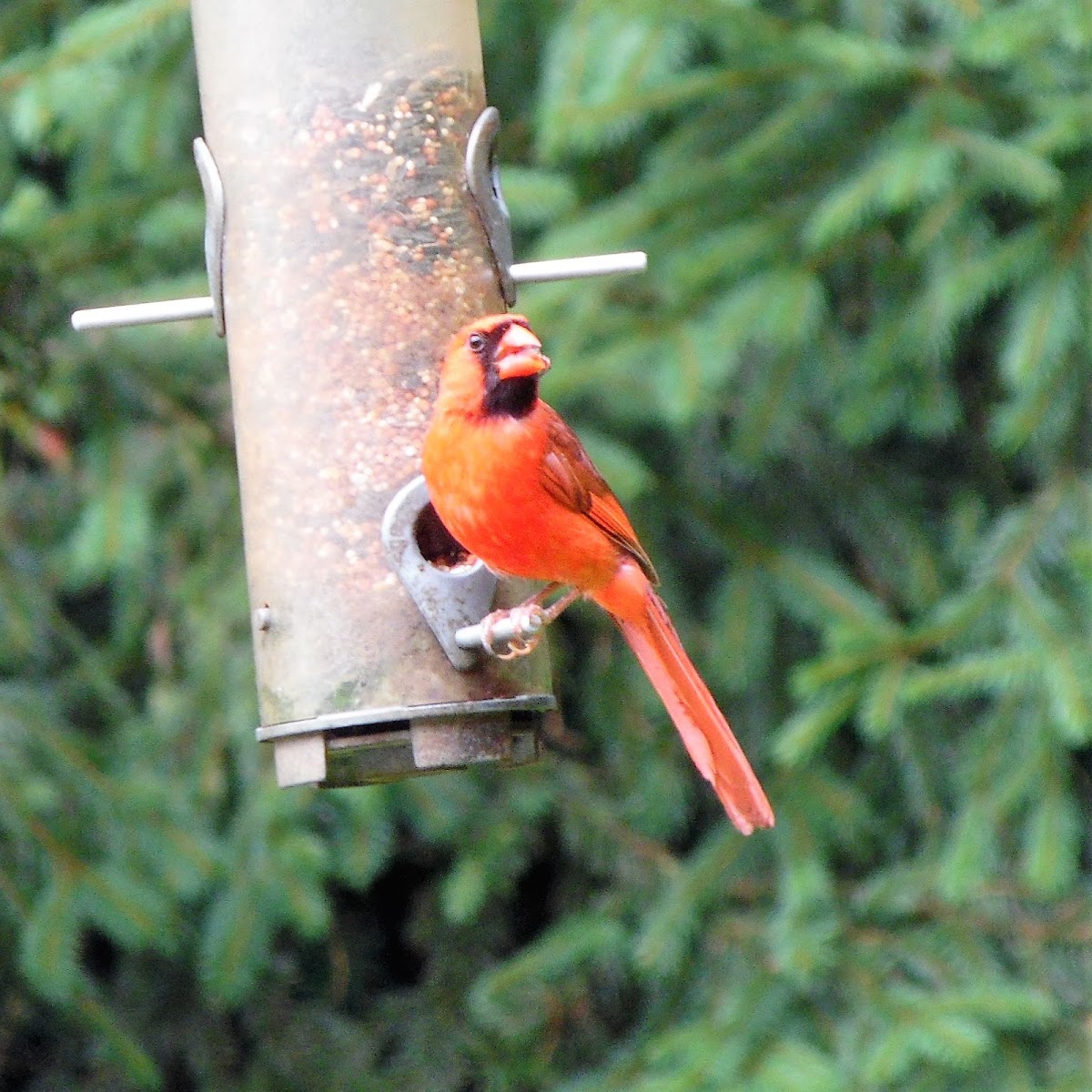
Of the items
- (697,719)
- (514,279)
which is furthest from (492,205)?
(697,719)

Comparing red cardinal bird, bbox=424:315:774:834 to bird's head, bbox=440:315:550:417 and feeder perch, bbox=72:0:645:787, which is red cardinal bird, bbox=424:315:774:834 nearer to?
bird's head, bbox=440:315:550:417

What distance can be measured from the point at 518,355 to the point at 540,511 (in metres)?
0.27

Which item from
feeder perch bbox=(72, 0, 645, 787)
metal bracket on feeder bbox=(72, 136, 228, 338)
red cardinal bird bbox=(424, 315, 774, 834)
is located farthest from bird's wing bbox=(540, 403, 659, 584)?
metal bracket on feeder bbox=(72, 136, 228, 338)

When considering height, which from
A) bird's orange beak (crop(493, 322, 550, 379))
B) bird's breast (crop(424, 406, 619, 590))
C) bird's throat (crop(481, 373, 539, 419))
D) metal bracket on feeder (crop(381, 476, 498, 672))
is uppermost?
bird's orange beak (crop(493, 322, 550, 379))

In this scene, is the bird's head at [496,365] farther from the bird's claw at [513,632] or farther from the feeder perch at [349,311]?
the bird's claw at [513,632]

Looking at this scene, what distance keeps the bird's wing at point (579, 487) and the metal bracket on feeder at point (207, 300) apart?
62 centimetres

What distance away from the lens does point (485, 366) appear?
3.18 meters

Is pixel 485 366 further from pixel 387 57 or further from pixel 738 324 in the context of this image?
pixel 738 324

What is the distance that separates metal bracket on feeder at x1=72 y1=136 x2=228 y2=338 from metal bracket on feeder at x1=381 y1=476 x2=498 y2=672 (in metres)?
0.51

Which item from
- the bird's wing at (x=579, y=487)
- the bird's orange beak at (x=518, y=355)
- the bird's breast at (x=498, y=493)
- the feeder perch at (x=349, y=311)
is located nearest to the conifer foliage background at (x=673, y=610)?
the bird's wing at (x=579, y=487)

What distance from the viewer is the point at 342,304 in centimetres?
339

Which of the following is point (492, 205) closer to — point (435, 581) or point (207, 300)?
point (207, 300)

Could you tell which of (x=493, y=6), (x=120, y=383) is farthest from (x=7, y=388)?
(x=493, y=6)

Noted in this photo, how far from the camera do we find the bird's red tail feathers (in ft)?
11.1
